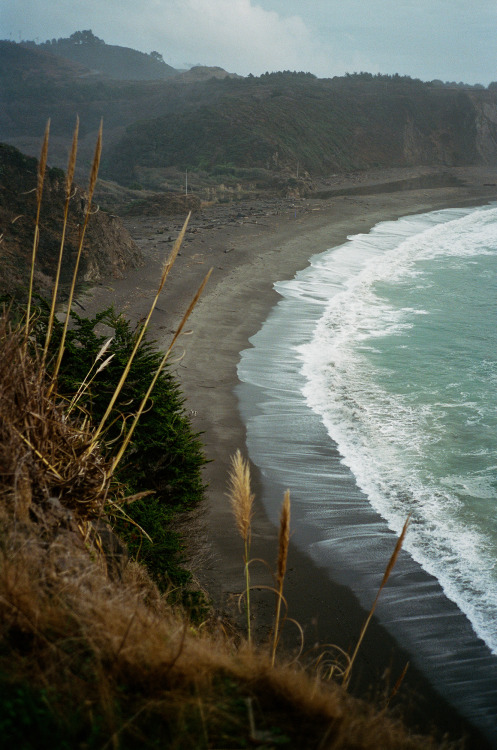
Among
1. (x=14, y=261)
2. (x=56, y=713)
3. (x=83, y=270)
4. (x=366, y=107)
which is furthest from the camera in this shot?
(x=366, y=107)

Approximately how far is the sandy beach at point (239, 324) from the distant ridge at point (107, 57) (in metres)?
93.5

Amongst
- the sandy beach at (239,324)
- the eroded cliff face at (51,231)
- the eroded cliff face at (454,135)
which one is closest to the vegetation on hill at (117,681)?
the sandy beach at (239,324)

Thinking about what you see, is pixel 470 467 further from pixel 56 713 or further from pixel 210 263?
pixel 210 263

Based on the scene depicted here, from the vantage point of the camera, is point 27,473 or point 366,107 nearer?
point 27,473

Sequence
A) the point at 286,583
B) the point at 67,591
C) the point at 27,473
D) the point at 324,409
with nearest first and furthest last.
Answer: the point at 67,591 < the point at 27,473 < the point at 286,583 < the point at 324,409

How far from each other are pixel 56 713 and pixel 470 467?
345 inches

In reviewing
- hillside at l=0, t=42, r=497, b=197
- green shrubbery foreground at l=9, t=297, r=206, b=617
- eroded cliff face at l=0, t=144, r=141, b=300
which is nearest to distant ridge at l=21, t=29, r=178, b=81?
hillside at l=0, t=42, r=497, b=197

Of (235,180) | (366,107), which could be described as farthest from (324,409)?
(366,107)

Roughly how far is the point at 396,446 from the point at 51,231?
494 inches

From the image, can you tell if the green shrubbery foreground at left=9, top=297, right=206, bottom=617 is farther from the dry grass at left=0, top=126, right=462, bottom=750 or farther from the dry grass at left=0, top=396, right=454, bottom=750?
the dry grass at left=0, top=396, right=454, bottom=750

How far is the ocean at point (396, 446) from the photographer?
6324 mm

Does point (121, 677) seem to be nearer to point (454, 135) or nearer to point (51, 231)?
point (51, 231)

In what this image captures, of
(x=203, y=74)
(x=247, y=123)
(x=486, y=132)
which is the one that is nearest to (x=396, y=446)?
(x=247, y=123)

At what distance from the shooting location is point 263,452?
31.7 feet
